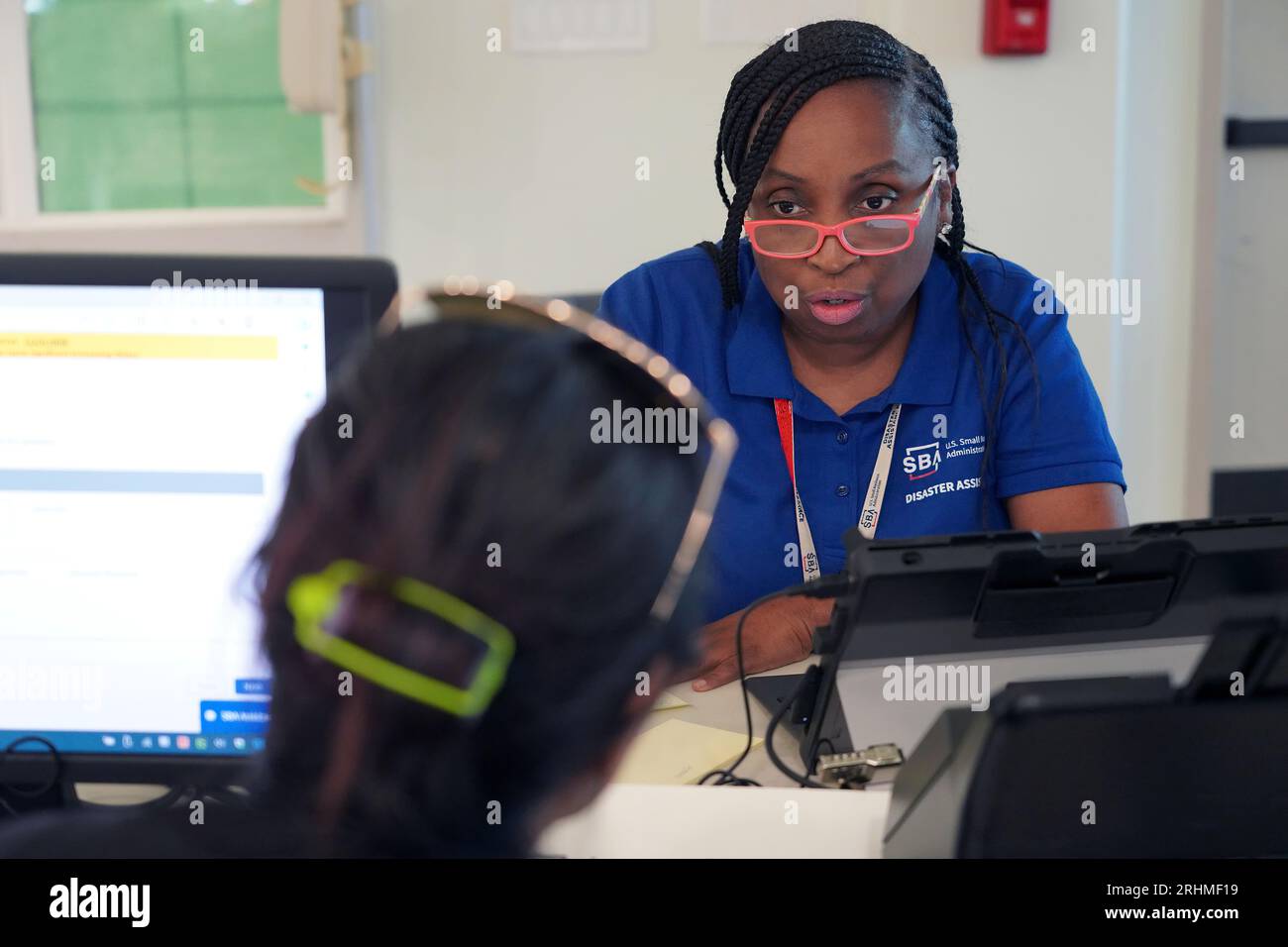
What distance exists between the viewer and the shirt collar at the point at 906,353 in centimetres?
160

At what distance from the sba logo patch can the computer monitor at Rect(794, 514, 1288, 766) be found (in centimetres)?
63

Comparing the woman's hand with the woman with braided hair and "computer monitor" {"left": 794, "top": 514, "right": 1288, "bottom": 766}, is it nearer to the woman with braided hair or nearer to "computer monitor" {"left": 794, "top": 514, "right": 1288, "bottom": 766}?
the woman with braided hair

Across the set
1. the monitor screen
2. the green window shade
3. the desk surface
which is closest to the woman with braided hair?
the desk surface

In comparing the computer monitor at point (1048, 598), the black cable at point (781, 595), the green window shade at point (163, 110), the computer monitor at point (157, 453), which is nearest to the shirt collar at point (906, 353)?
the black cable at point (781, 595)

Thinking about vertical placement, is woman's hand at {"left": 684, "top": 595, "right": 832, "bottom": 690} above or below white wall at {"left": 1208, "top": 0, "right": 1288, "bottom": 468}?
below

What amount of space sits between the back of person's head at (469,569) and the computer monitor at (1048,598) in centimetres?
39

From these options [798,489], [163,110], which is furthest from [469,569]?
[163,110]

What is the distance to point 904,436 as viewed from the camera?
1.59 m

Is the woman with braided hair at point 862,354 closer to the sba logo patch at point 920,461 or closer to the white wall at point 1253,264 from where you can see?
the sba logo patch at point 920,461

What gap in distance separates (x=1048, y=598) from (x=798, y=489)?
674mm

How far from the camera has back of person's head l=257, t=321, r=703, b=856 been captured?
492 millimetres

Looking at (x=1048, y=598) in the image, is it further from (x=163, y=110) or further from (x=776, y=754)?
(x=163, y=110)

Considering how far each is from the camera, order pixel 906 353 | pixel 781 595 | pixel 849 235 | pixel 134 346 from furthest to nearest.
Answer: pixel 906 353
pixel 849 235
pixel 781 595
pixel 134 346
